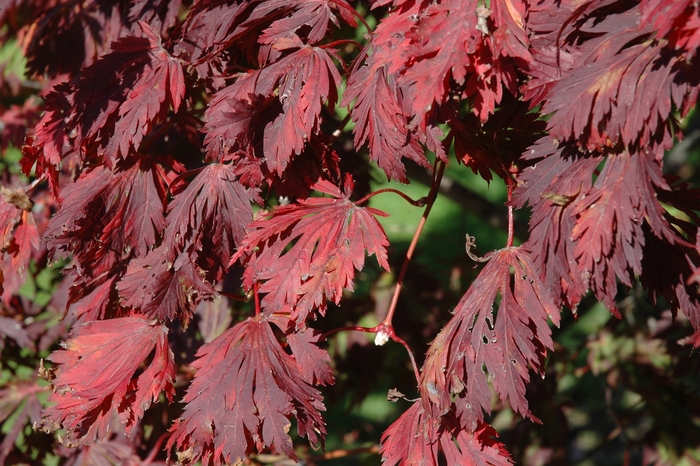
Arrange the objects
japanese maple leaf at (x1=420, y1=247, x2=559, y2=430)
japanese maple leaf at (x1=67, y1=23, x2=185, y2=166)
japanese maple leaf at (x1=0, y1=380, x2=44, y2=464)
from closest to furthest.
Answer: japanese maple leaf at (x1=420, y1=247, x2=559, y2=430)
japanese maple leaf at (x1=67, y1=23, x2=185, y2=166)
japanese maple leaf at (x1=0, y1=380, x2=44, y2=464)

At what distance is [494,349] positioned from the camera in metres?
1.07

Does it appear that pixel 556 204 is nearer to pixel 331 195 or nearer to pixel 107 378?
pixel 331 195

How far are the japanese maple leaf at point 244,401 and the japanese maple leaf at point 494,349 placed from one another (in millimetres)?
230

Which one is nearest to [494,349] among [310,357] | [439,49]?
[310,357]

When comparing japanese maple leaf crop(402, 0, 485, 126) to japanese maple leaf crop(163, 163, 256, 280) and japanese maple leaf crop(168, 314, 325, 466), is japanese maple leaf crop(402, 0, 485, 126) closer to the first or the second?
japanese maple leaf crop(163, 163, 256, 280)

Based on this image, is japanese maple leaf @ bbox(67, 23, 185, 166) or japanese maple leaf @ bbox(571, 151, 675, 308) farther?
japanese maple leaf @ bbox(67, 23, 185, 166)

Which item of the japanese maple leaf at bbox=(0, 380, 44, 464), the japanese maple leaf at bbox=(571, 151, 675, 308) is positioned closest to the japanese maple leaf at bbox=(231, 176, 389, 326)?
the japanese maple leaf at bbox=(571, 151, 675, 308)

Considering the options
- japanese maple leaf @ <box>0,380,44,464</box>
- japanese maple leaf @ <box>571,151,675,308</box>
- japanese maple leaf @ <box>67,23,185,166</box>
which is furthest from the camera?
japanese maple leaf @ <box>0,380,44,464</box>

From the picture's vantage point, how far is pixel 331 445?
10.8 feet

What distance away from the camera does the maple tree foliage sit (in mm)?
954

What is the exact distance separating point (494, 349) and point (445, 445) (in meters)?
0.22

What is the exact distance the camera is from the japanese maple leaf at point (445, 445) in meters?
1.14

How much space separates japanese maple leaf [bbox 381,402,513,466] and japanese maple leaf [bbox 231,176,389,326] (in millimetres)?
287

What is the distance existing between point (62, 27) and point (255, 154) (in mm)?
856
